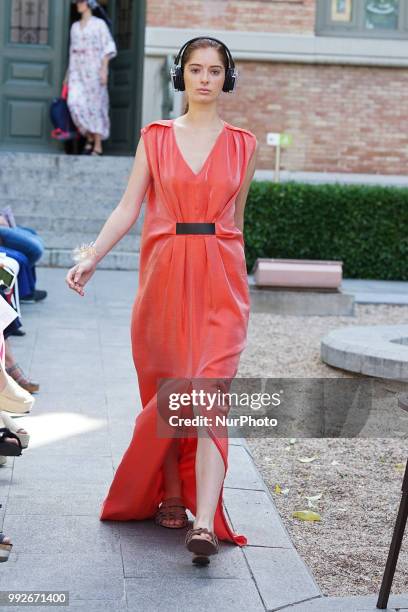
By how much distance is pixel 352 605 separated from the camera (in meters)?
4.20

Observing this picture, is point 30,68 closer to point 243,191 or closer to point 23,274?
point 23,274

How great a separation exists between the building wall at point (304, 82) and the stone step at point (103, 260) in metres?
3.56

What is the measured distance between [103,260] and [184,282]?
8.80 meters

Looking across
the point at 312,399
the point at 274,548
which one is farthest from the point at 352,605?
the point at 312,399

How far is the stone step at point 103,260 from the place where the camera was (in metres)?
13.5

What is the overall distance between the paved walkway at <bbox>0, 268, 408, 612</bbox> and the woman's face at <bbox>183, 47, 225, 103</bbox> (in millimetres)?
1792

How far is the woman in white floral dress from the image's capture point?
50.8 feet

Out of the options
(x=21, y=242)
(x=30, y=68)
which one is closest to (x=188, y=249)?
(x=21, y=242)

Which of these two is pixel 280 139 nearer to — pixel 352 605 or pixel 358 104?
pixel 358 104

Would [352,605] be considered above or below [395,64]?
below

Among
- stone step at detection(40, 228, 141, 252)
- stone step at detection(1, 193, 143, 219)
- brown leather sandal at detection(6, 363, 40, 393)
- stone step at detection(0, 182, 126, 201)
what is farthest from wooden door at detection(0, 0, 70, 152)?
brown leather sandal at detection(6, 363, 40, 393)

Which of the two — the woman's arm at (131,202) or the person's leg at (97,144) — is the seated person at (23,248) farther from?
the person's leg at (97,144)

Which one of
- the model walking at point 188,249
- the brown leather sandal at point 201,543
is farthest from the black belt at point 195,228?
the brown leather sandal at point 201,543

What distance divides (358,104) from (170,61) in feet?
9.24
